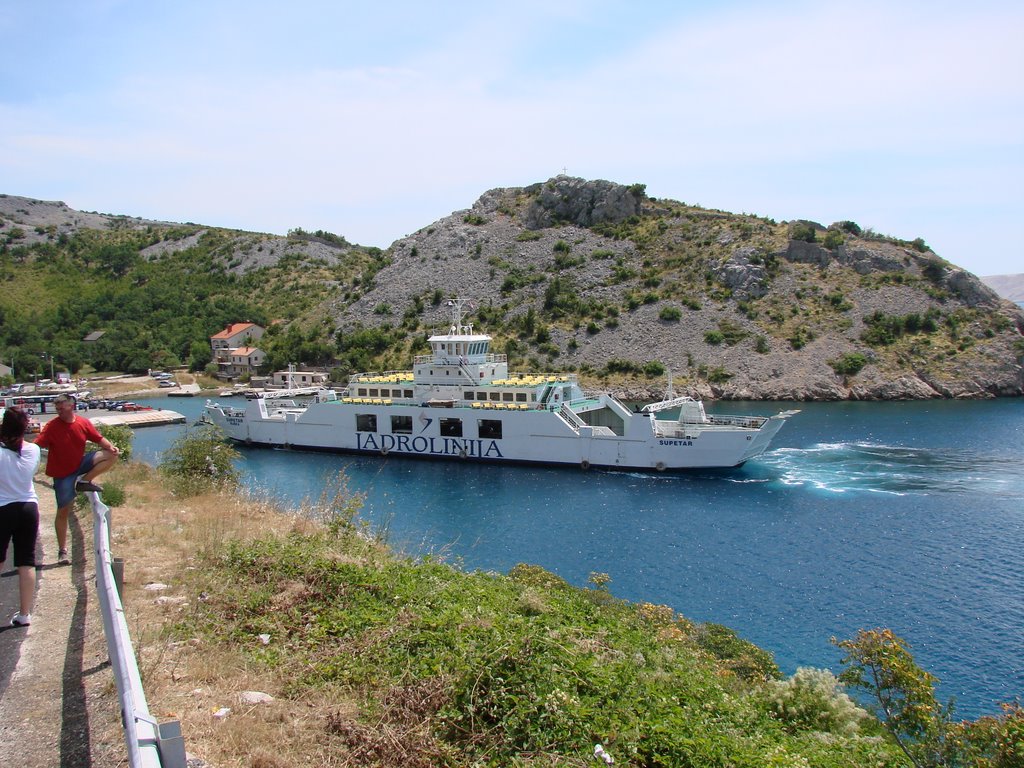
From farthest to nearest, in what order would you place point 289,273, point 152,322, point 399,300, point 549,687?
point 289,273 → point 152,322 → point 399,300 → point 549,687

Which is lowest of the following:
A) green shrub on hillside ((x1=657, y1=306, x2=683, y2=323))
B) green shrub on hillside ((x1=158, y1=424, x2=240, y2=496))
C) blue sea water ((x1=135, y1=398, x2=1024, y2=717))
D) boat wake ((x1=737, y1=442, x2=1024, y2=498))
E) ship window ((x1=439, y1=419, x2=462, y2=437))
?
blue sea water ((x1=135, y1=398, x2=1024, y2=717))

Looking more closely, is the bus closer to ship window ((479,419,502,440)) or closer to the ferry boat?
the ferry boat

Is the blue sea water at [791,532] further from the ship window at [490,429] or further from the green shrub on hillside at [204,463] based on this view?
the green shrub on hillside at [204,463]

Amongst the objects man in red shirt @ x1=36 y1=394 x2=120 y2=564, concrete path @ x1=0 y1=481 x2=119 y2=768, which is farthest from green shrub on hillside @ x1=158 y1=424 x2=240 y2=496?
concrete path @ x1=0 y1=481 x2=119 y2=768

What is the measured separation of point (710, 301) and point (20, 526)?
7348 cm

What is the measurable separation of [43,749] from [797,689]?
26.9ft

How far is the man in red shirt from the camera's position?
845 cm

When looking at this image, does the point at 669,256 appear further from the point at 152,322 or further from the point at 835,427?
the point at 152,322

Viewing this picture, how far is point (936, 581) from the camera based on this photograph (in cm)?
2045

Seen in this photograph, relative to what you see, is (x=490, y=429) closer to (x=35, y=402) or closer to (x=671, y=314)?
(x=671, y=314)

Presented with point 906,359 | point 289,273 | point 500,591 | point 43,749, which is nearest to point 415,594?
point 500,591

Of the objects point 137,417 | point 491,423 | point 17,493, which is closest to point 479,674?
point 17,493

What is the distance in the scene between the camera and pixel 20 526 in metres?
6.88

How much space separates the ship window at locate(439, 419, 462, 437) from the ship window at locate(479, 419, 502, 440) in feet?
4.79
